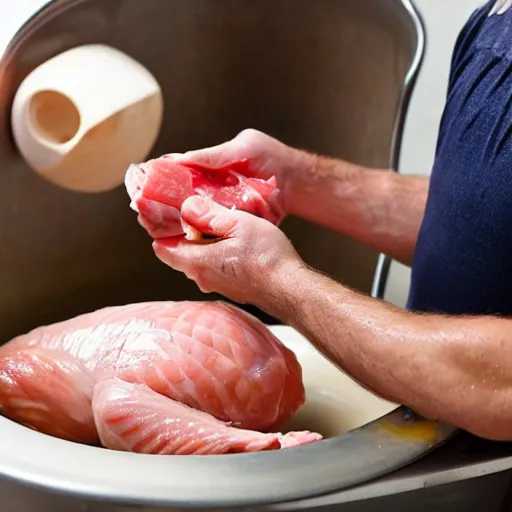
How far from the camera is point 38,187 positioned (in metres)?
0.88

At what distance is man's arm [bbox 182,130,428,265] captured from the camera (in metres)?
0.90

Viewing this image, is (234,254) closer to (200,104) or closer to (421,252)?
(421,252)

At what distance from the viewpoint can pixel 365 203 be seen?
927 millimetres

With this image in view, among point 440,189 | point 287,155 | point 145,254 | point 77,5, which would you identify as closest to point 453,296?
point 440,189

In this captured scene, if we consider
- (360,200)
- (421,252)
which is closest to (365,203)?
(360,200)

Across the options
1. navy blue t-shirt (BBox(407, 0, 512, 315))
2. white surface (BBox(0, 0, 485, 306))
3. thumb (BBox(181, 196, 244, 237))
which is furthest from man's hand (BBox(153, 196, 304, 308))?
white surface (BBox(0, 0, 485, 306))

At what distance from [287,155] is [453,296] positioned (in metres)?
0.24

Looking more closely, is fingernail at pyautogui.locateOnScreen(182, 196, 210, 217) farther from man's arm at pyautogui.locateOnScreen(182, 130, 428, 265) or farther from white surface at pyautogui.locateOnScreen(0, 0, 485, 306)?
white surface at pyautogui.locateOnScreen(0, 0, 485, 306)

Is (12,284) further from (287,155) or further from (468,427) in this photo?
(468,427)

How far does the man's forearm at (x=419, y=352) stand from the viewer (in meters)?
0.52

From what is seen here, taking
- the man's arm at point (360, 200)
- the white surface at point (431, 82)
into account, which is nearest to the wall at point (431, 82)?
the white surface at point (431, 82)

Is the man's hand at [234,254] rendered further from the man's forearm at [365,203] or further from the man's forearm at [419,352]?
the man's forearm at [365,203]

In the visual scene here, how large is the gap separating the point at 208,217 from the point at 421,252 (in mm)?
299

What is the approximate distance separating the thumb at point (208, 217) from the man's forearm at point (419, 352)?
0.26ft
